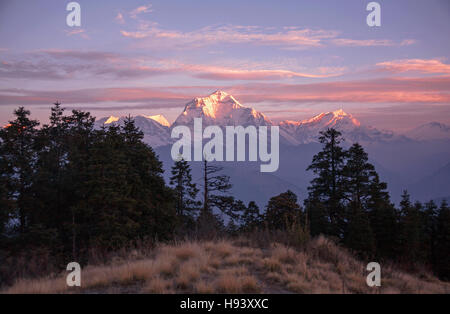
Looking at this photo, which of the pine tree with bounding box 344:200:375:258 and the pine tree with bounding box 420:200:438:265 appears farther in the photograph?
the pine tree with bounding box 420:200:438:265

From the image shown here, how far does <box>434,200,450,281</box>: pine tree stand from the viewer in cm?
3391

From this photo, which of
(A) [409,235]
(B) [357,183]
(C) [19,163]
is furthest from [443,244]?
(C) [19,163]

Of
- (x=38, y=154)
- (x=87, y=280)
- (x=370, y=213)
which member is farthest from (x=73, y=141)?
(x=370, y=213)

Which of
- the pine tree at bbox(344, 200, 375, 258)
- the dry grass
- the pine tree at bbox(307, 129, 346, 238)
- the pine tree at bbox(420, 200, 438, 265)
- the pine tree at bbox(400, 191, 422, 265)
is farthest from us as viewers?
the pine tree at bbox(420, 200, 438, 265)

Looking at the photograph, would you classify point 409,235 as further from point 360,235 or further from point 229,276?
point 229,276

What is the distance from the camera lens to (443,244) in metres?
36.0

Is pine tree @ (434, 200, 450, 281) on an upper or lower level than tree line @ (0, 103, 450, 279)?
lower

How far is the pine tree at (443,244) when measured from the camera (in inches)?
1335

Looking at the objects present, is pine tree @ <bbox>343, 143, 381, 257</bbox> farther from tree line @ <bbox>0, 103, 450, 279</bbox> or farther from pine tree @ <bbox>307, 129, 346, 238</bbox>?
pine tree @ <bbox>307, 129, 346, 238</bbox>

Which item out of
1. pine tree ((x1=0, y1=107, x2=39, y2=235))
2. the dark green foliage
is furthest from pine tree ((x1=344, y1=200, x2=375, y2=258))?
pine tree ((x1=0, y1=107, x2=39, y2=235))

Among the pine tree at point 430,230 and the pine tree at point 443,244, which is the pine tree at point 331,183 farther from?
the pine tree at point 430,230

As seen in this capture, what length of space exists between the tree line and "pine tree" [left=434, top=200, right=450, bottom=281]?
0.20 m
